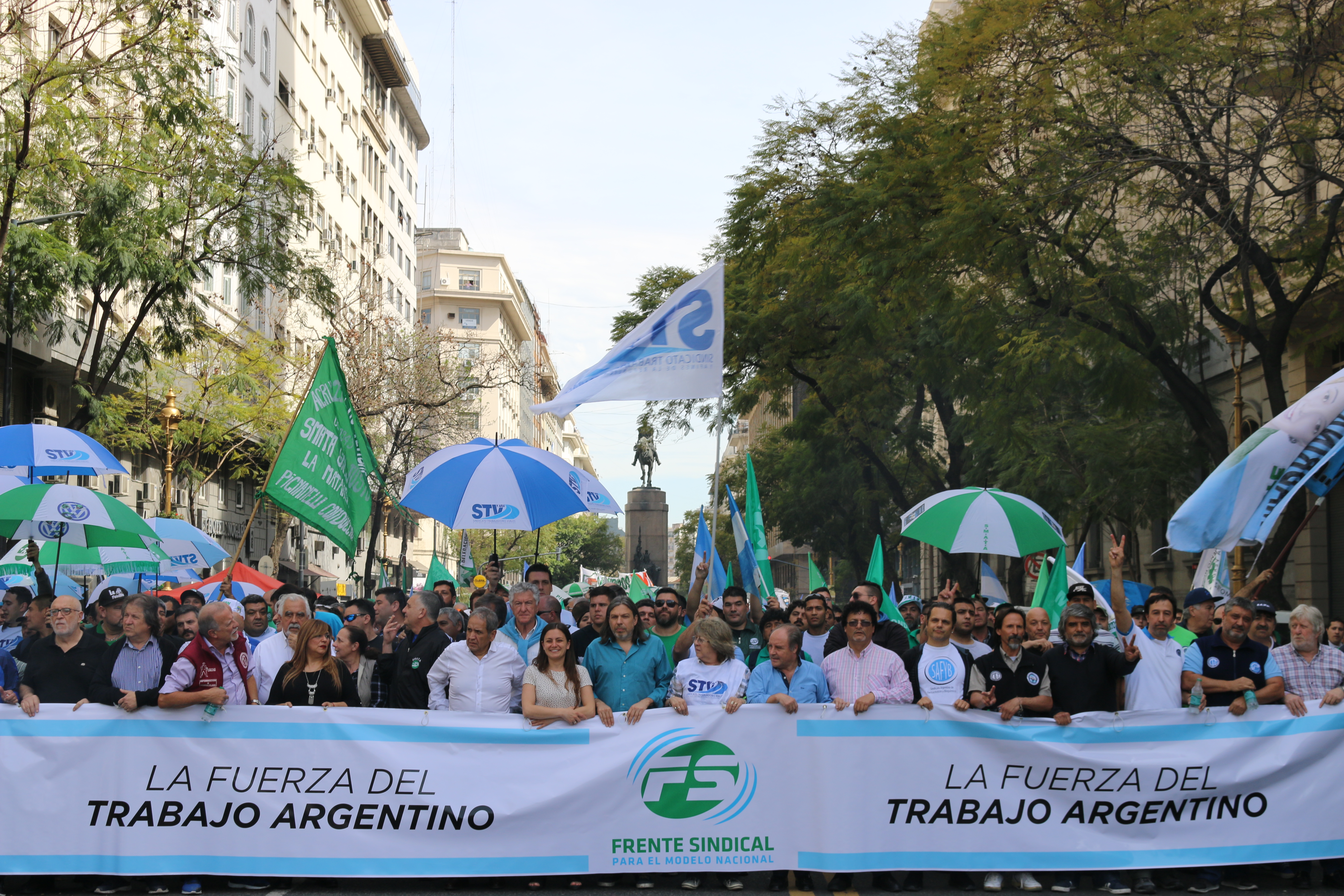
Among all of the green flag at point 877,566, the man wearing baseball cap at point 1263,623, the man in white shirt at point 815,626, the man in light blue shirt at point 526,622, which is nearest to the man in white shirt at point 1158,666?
the man wearing baseball cap at point 1263,623

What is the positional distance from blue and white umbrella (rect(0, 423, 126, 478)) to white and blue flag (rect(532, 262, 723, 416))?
13.8 feet

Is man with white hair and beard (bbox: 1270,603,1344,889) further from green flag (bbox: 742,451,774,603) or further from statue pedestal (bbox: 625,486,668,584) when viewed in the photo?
statue pedestal (bbox: 625,486,668,584)

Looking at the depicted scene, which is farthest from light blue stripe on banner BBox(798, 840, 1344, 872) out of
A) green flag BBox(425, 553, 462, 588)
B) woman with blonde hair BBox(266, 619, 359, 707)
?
green flag BBox(425, 553, 462, 588)

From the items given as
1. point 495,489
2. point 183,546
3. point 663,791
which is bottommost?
point 663,791

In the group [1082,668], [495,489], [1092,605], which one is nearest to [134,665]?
[495,489]

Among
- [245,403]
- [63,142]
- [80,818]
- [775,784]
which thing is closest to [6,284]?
[63,142]

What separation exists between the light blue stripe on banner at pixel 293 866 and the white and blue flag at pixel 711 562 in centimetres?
416

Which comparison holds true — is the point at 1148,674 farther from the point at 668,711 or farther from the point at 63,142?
the point at 63,142

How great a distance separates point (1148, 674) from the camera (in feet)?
26.9

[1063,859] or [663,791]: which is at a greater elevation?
[663,791]

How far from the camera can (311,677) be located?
793cm

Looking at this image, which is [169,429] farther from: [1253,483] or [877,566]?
[1253,483]

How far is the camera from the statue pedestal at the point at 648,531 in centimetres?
5516

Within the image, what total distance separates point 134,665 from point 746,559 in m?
6.38
